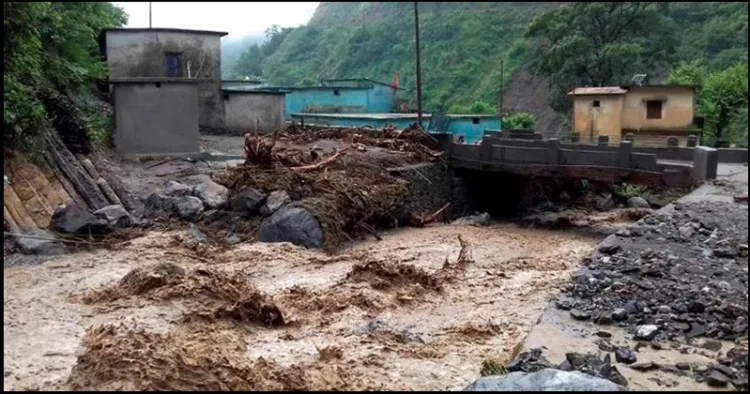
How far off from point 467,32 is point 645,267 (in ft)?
140

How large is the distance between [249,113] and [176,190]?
10.4m

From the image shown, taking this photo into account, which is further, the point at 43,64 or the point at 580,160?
the point at 580,160

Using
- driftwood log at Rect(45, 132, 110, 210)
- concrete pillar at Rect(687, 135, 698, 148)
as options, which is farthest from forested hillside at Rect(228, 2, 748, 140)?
driftwood log at Rect(45, 132, 110, 210)

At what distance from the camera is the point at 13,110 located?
1317 centimetres

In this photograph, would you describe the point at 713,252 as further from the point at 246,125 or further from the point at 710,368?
the point at 246,125

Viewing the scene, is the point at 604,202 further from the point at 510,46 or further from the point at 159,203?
the point at 510,46

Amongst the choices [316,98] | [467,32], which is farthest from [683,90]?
[467,32]

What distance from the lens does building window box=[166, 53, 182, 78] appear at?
83.9ft

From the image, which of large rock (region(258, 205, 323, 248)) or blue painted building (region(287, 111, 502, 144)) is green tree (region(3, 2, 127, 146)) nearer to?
large rock (region(258, 205, 323, 248))

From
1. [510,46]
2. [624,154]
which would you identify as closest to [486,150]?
[624,154]

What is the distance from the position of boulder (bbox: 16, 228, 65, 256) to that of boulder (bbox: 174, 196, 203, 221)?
309 centimetres

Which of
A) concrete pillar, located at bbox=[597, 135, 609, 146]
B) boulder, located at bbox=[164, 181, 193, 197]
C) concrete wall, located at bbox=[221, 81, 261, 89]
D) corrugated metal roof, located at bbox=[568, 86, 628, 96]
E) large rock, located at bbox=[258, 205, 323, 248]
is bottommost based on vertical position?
large rock, located at bbox=[258, 205, 323, 248]

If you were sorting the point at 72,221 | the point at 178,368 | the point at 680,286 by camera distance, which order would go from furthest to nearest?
1. the point at 72,221
2. the point at 680,286
3. the point at 178,368

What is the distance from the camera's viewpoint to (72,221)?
13148 millimetres
